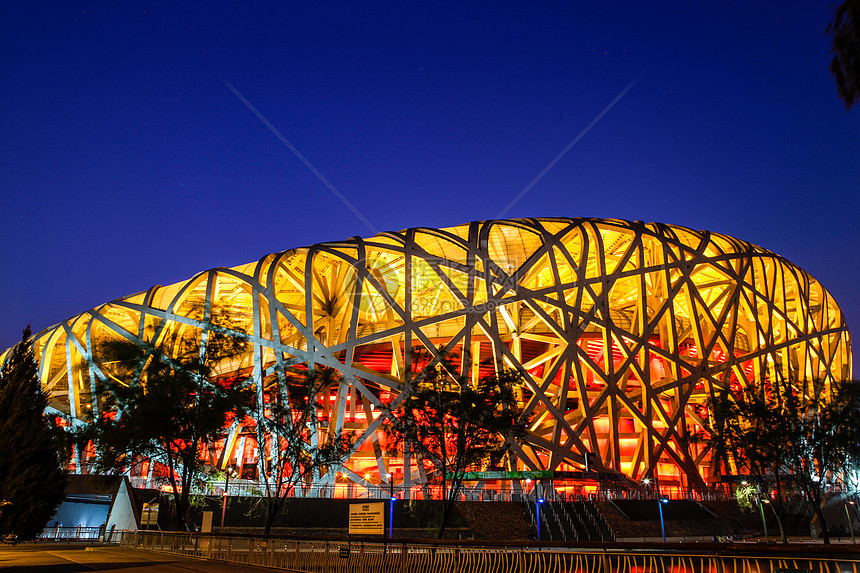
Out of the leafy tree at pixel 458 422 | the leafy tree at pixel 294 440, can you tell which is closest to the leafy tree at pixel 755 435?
the leafy tree at pixel 458 422

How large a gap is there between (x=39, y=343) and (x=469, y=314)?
123 ft

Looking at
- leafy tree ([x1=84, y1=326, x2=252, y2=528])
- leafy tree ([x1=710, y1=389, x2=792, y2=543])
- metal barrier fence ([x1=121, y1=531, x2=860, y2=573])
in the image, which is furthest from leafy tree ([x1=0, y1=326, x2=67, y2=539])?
leafy tree ([x1=710, y1=389, x2=792, y2=543])

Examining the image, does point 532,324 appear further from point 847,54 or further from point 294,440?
point 847,54

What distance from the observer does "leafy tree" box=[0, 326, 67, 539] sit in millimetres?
17375

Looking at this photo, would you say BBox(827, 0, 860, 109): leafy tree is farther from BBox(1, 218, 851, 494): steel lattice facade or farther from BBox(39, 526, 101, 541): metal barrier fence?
BBox(39, 526, 101, 541): metal barrier fence

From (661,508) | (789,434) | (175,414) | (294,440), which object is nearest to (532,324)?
(661,508)

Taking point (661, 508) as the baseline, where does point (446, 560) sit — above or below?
below

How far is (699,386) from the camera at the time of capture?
48.5m

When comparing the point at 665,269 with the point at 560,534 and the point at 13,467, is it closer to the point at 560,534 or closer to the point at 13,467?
the point at 560,534

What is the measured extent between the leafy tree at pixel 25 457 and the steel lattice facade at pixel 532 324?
16790 millimetres

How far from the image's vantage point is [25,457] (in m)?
17.9

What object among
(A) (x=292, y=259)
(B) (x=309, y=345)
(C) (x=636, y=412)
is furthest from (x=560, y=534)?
(A) (x=292, y=259)

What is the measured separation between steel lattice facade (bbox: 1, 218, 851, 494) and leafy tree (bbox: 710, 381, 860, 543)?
4575mm

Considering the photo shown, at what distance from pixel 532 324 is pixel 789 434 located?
16983 mm
